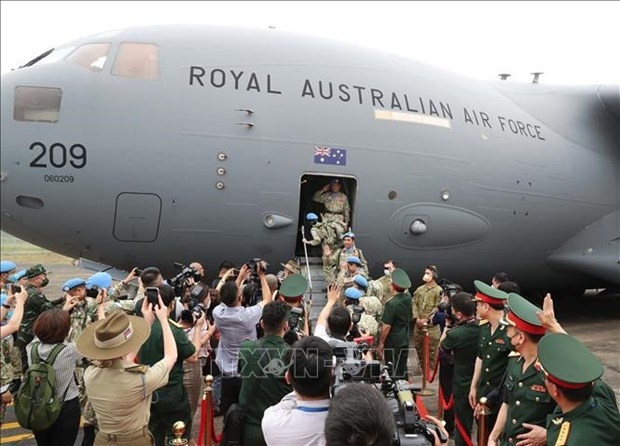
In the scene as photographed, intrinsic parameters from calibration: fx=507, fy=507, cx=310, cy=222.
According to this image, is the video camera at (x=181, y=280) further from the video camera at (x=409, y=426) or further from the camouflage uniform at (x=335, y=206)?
the video camera at (x=409, y=426)

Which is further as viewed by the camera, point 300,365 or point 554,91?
point 554,91

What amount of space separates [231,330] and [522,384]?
2.62 metres

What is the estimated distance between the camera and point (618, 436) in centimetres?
258

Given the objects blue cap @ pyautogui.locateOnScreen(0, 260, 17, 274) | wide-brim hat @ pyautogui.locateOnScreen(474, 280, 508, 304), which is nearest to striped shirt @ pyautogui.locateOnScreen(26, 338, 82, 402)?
blue cap @ pyautogui.locateOnScreen(0, 260, 17, 274)

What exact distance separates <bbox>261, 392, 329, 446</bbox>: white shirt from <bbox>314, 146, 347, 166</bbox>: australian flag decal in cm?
596

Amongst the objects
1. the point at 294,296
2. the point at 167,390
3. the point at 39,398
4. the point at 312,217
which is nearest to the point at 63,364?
the point at 39,398

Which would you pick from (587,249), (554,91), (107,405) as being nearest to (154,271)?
(107,405)

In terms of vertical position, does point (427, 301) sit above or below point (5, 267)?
below

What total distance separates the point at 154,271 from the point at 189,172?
2812 mm

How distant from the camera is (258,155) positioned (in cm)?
779

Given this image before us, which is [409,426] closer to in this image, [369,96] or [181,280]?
[181,280]

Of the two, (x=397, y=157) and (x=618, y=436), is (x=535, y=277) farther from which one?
(x=618, y=436)

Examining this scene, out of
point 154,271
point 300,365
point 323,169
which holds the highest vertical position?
point 323,169

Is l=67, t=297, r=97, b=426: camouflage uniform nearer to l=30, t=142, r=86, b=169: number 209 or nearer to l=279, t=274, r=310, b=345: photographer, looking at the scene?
l=279, t=274, r=310, b=345: photographer
